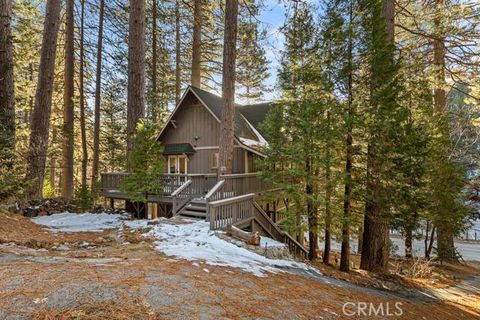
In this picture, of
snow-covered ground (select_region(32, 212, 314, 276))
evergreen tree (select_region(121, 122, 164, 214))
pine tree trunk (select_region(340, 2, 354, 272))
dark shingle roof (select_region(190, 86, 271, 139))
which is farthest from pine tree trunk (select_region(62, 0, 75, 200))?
pine tree trunk (select_region(340, 2, 354, 272))

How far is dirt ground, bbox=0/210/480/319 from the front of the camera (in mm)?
2539

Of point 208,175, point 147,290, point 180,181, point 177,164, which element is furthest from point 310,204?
point 177,164

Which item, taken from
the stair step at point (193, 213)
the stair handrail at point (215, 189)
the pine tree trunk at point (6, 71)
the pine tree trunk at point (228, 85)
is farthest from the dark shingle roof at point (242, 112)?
the pine tree trunk at point (6, 71)

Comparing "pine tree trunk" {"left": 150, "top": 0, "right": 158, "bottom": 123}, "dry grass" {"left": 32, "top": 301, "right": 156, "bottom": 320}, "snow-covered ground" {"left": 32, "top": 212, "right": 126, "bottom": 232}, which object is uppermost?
"pine tree trunk" {"left": 150, "top": 0, "right": 158, "bottom": 123}

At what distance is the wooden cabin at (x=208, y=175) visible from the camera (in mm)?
9508

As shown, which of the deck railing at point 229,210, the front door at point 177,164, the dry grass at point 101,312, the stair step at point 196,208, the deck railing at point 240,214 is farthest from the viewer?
the front door at point 177,164

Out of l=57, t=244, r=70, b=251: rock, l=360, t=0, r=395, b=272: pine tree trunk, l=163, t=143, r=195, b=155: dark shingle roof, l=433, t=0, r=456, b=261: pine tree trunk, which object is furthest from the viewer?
l=163, t=143, r=195, b=155: dark shingle roof

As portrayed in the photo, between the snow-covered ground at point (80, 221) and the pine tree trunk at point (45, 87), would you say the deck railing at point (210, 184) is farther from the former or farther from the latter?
the pine tree trunk at point (45, 87)

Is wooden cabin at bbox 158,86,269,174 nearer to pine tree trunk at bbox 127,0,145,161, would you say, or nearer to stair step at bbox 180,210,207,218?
pine tree trunk at bbox 127,0,145,161

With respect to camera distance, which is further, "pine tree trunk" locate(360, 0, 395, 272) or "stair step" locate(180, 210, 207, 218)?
"stair step" locate(180, 210, 207, 218)

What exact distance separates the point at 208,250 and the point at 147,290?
2.52m

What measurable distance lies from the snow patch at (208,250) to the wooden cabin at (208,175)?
0.85 meters

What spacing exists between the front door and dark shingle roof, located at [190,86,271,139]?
3.17 meters

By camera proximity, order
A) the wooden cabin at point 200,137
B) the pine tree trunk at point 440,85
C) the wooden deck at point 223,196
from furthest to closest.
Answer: the wooden cabin at point 200,137, the pine tree trunk at point 440,85, the wooden deck at point 223,196
